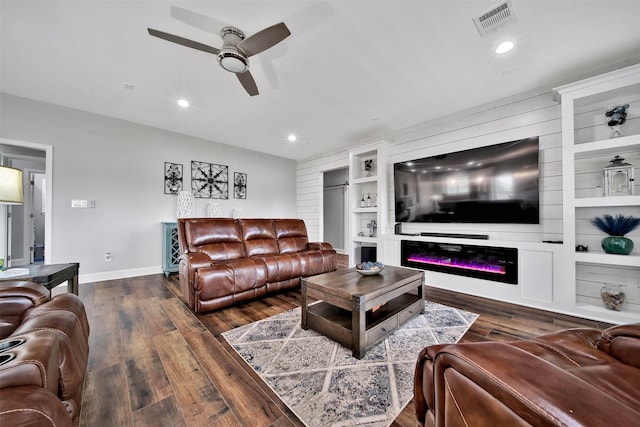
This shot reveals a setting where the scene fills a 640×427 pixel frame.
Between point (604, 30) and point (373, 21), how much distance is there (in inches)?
80.3

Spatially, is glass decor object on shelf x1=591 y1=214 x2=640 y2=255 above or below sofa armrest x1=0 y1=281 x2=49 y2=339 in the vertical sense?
above

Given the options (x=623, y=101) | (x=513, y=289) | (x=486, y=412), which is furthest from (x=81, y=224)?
(x=623, y=101)

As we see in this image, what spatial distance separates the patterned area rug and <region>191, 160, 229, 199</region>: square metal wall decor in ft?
11.4

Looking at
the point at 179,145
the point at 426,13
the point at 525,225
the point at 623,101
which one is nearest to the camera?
the point at 426,13

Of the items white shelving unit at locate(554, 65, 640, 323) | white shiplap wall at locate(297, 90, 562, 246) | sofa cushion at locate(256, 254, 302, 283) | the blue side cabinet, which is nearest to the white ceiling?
white shiplap wall at locate(297, 90, 562, 246)

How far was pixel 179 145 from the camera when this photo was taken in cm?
453

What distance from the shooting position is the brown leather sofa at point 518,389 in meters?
0.40

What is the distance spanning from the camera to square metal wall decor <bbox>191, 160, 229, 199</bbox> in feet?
15.5

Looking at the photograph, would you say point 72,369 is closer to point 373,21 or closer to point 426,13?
point 373,21

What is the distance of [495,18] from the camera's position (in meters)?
1.92

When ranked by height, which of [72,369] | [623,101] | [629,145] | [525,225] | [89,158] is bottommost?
[72,369]

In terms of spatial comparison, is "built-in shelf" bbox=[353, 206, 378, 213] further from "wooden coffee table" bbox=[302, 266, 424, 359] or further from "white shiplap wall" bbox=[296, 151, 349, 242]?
"wooden coffee table" bbox=[302, 266, 424, 359]

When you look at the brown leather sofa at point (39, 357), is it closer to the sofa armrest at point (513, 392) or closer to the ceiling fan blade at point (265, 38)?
the sofa armrest at point (513, 392)

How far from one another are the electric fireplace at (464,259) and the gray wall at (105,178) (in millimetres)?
4144
